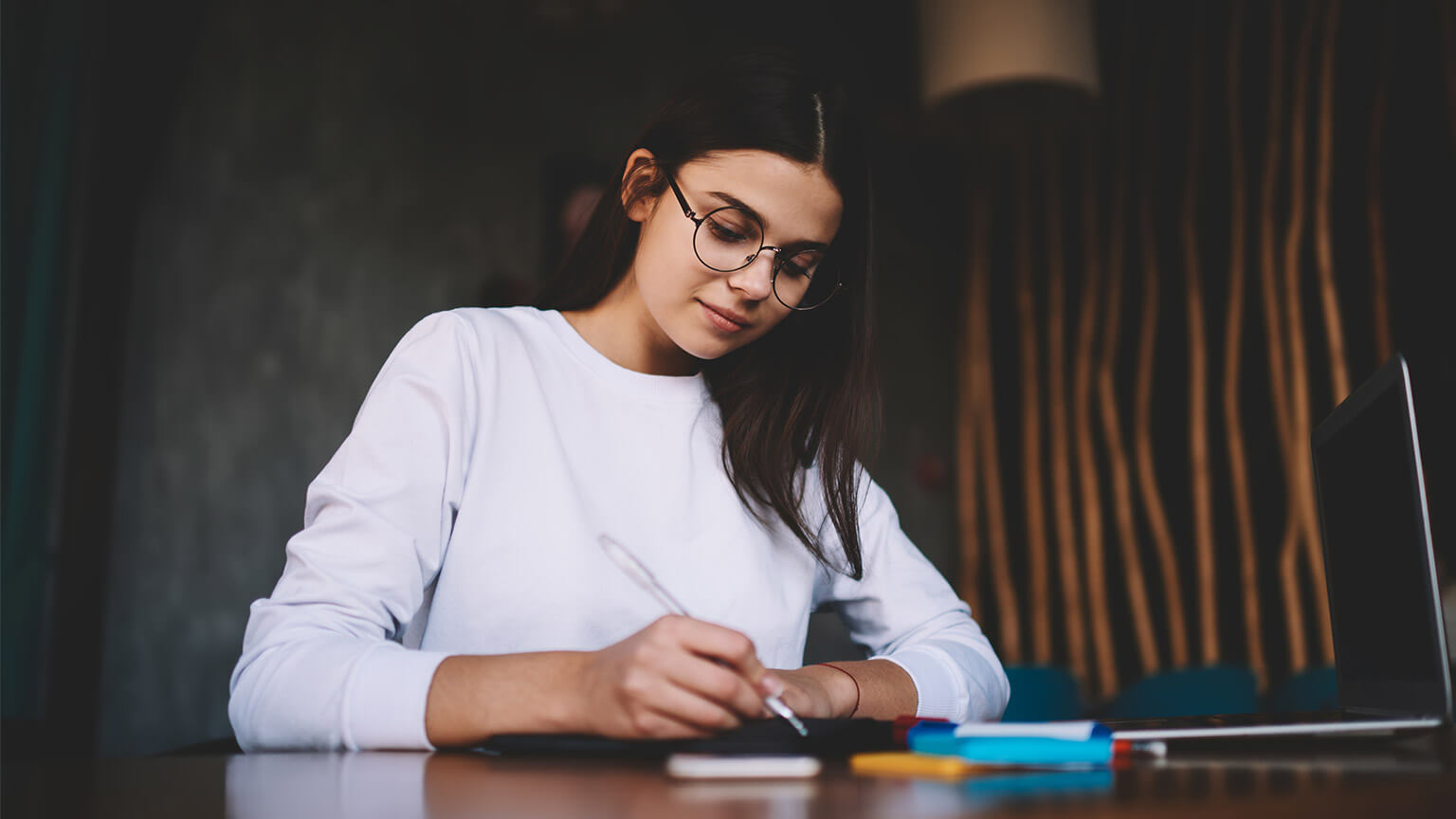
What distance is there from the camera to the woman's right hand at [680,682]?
0.71m

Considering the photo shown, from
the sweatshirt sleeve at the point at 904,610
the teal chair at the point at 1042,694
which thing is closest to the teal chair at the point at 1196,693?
the teal chair at the point at 1042,694

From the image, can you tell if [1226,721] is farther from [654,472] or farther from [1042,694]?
[1042,694]

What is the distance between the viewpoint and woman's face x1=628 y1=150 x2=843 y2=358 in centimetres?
123

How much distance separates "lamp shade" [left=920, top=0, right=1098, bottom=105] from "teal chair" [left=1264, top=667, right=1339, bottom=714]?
1602 mm

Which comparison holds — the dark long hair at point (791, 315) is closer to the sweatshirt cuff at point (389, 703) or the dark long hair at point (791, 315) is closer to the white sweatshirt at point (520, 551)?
the white sweatshirt at point (520, 551)

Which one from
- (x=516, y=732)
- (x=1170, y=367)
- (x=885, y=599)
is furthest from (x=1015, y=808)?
(x=1170, y=367)

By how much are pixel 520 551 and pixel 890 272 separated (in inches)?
123

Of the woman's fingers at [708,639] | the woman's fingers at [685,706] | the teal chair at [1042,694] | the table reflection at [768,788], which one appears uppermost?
the woman's fingers at [708,639]

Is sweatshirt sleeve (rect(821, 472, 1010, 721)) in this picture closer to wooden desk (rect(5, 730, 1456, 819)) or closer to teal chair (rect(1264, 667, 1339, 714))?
wooden desk (rect(5, 730, 1456, 819))

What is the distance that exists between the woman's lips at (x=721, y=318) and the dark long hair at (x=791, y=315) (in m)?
0.16

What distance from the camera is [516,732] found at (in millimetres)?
783

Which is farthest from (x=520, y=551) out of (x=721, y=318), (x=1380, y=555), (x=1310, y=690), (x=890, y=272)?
(x=890, y=272)

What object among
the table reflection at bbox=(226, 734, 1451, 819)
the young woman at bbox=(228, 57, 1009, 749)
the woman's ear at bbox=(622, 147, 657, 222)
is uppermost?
the woman's ear at bbox=(622, 147, 657, 222)


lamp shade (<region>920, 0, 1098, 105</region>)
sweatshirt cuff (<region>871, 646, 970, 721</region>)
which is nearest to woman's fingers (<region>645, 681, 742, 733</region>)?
sweatshirt cuff (<region>871, 646, 970, 721</region>)
